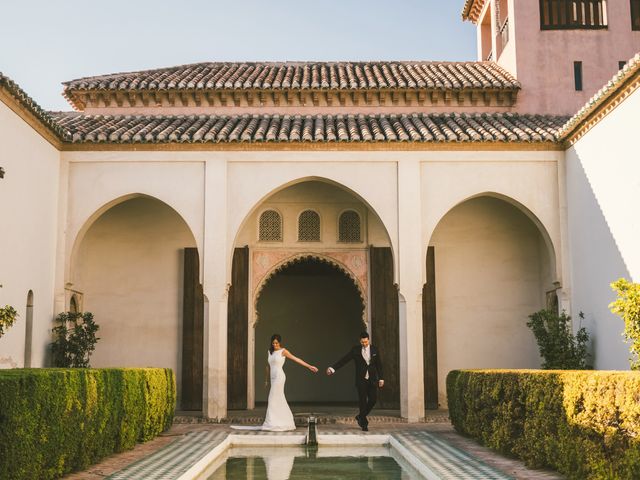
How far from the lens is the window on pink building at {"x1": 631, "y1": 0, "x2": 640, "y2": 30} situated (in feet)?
53.9

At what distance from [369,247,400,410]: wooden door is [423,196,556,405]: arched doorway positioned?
0.69 metres

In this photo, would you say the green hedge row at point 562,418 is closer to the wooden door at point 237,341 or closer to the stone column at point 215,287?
the stone column at point 215,287

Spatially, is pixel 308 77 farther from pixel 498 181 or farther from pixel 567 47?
pixel 567 47

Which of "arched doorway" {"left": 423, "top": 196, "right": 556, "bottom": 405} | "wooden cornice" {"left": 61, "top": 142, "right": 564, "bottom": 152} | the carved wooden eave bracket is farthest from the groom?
the carved wooden eave bracket

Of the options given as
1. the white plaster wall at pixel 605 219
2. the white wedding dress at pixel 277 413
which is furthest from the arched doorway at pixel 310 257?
the white plaster wall at pixel 605 219

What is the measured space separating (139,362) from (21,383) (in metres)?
9.15

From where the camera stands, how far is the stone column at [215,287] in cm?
1309

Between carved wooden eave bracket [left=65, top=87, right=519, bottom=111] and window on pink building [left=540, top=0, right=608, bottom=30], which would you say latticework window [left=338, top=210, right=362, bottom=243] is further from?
window on pink building [left=540, top=0, right=608, bottom=30]

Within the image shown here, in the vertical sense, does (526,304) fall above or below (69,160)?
below

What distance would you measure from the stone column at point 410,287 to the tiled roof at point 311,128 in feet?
2.67

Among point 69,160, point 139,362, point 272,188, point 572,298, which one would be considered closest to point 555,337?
point 572,298

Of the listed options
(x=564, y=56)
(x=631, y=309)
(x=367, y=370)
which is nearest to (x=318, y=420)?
(x=367, y=370)

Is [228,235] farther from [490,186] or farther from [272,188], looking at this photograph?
[490,186]

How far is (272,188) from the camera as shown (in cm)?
1362
